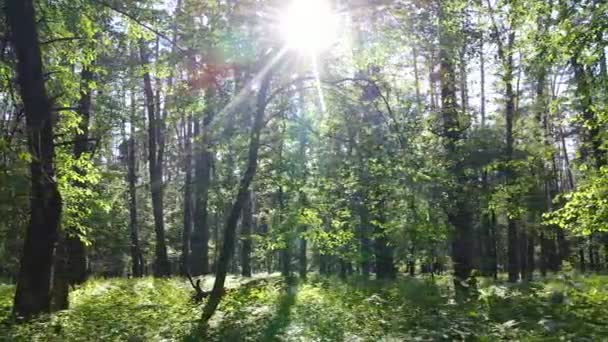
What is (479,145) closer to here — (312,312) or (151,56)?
(312,312)

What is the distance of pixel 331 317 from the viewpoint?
10.6m

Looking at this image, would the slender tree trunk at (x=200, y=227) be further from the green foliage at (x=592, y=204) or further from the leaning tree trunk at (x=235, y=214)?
the green foliage at (x=592, y=204)

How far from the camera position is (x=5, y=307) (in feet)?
37.9

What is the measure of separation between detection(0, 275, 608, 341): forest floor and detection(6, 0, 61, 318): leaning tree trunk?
1.89 ft

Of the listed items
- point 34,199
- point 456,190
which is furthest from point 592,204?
point 34,199

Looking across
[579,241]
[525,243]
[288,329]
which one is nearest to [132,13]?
[288,329]

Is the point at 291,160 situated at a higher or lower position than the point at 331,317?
higher

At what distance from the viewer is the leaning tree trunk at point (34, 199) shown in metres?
9.48

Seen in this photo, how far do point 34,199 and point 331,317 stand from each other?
6.23 m

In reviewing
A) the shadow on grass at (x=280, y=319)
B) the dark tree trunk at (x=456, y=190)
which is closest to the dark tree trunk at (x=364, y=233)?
the dark tree trunk at (x=456, y=190)

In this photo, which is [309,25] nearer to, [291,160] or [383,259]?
[291,160]

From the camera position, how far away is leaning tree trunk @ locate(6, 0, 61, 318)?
9477 mm

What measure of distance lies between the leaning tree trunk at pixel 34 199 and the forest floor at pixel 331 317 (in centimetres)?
58

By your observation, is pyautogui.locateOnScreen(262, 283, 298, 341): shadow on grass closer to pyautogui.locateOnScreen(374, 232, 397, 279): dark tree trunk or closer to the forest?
the forest
